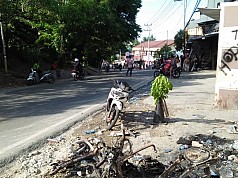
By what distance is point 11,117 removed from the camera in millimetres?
7781

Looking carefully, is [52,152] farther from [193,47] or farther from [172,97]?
[193,47]

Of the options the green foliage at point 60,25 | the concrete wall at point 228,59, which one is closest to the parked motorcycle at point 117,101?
the concrete wall at point 228,59

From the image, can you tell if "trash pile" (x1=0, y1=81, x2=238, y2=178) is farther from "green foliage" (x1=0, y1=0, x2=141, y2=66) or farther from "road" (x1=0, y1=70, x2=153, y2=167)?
"green foliage" (x1=0, y1=0, x2=141, y2=66)

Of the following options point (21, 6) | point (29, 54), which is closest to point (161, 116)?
point (21, 6)

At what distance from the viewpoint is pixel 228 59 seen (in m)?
8.80

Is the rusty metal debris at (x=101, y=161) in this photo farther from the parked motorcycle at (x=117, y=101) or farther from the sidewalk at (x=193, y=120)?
the parked motorcycle at (x=117, y=101)

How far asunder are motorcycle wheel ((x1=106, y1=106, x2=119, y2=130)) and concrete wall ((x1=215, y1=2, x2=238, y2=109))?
13.1 ft

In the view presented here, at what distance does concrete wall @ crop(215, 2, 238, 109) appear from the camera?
8.59 m

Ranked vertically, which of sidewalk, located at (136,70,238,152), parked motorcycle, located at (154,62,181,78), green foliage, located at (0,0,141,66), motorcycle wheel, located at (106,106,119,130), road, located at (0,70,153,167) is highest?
green foliage, located at (0,0,141,66)

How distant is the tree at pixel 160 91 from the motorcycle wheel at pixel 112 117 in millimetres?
1025

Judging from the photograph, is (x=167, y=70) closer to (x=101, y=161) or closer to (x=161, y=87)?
(x=161, y=87)

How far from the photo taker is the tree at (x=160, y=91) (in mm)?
6816

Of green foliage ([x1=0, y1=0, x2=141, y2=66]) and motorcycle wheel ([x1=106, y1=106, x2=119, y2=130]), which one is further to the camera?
green foliage ([x1=0, y1=0, x2=141, y2=66])

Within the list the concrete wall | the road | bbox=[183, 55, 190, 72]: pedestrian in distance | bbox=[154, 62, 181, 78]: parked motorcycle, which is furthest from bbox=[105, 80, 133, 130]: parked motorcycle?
bbox=[183, 55, 190, 72]: pedestrian in distance
